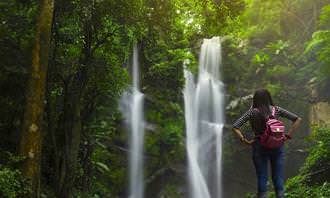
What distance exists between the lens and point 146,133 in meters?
19.1

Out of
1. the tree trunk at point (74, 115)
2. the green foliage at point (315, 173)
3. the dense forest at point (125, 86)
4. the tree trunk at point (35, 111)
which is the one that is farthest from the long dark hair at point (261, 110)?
the tree trunk at point (74, 115)

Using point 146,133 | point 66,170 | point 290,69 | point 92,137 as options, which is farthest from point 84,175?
point 290,69

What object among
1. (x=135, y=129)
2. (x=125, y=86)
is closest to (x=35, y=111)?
(x=125, y=86)

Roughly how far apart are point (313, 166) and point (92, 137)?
5.47 meters

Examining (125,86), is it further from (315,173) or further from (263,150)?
(263,150)

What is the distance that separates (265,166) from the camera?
18.6ft

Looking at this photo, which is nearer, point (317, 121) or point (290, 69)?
point (317, 121)

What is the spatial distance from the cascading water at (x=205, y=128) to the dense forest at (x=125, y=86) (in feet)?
1.28

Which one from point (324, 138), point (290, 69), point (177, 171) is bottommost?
point (177, 171)

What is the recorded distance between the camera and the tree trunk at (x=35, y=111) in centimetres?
629

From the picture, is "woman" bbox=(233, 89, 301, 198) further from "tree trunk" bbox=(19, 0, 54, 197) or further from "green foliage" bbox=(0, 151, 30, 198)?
"green foliage" bbox=(0, 151, 30, 198)

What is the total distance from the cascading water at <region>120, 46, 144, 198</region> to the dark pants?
12236 millimetres

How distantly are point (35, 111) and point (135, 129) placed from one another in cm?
1267

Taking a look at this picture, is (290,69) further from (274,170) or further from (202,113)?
(274,170)
